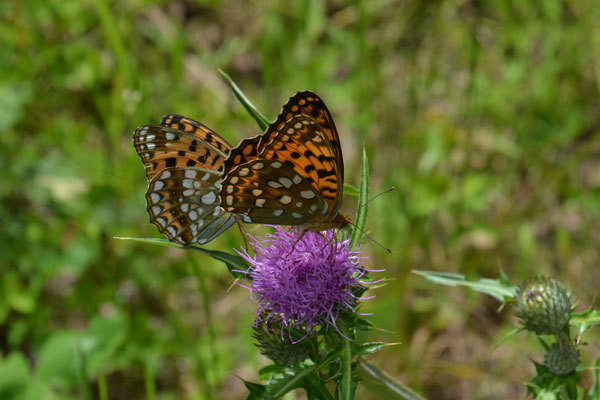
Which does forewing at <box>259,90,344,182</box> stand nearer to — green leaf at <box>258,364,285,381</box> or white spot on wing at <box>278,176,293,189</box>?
white spot on wing at <box>278,176,293,189</box>

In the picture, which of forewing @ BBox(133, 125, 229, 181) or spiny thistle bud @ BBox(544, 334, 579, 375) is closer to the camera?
spiny thistle bud @ BBox(544, 334, 579, 375)

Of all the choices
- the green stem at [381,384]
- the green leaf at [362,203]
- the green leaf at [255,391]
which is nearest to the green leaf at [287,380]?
the green leaf at [255,391]

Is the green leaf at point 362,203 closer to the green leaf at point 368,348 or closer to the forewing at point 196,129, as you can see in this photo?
the green leaf at point 368,348

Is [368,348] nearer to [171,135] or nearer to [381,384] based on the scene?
[381,384]

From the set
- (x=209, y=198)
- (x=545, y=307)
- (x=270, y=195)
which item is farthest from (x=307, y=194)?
(x=545, y=307)

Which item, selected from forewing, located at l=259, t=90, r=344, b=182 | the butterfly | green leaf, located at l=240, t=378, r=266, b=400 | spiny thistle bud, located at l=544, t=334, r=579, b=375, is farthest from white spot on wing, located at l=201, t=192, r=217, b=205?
spiny thistle bud, located at l=544, t=334, r=579, b=375

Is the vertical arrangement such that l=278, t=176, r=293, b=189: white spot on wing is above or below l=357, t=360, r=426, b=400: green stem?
above

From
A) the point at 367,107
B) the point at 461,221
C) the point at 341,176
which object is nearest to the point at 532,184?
the point at 461,221

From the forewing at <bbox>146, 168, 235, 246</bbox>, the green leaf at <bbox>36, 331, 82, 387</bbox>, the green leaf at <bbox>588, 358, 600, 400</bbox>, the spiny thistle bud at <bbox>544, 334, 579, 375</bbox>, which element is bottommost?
the green leaf at <bbox>36, 331, 82, 387</bbox>
